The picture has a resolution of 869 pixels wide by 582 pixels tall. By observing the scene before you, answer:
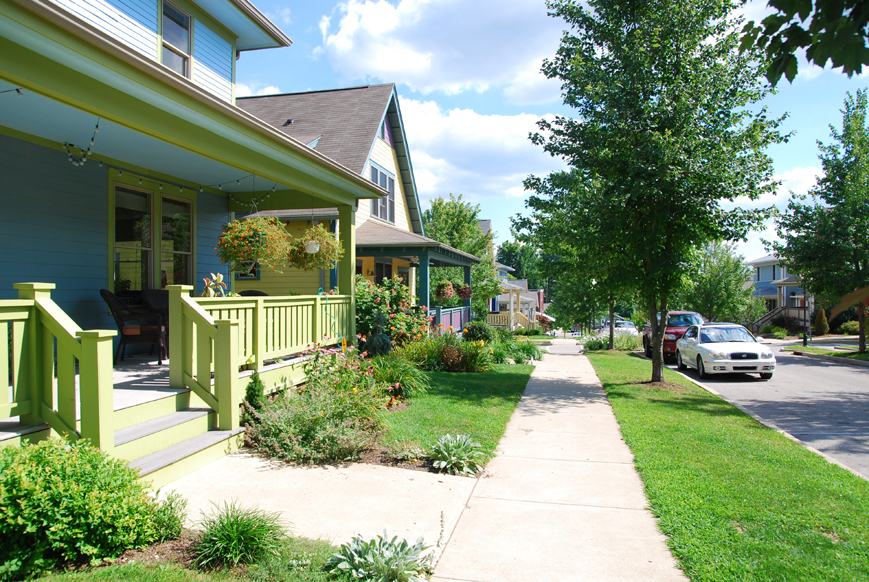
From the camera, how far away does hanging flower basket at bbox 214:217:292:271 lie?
816 cm

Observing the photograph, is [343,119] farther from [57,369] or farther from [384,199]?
[57,369]

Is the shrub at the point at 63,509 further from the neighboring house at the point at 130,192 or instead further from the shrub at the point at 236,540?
the neighboring house at the point at 130,192

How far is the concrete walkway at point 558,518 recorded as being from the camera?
384 centimetres

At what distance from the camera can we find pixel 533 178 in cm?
1324

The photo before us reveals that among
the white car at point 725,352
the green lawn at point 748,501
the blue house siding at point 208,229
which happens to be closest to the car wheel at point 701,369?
the white car at point 725,352

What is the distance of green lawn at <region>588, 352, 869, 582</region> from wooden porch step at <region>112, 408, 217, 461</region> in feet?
14.7

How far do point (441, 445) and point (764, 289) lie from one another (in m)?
58.9

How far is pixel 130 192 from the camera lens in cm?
893

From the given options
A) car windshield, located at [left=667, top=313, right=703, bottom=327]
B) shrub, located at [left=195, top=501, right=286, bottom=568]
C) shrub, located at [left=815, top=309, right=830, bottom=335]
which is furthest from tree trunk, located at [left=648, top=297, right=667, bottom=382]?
shrub, located at [left=815, top=309, right=830, bottom=335]

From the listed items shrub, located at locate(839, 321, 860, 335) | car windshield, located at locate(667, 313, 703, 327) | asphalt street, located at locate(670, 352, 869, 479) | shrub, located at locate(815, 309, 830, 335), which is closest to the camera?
asphalt street, located at locate(670, 352, 869, 479)

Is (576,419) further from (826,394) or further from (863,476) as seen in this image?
(826,394)

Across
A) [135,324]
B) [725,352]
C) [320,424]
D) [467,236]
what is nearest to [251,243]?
[135,324]

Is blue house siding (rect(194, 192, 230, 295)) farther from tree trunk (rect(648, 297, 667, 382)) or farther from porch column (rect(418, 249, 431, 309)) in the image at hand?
tree trunk (rect(648, 297, 667, 382))

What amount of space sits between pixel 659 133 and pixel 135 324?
32.4 feet
